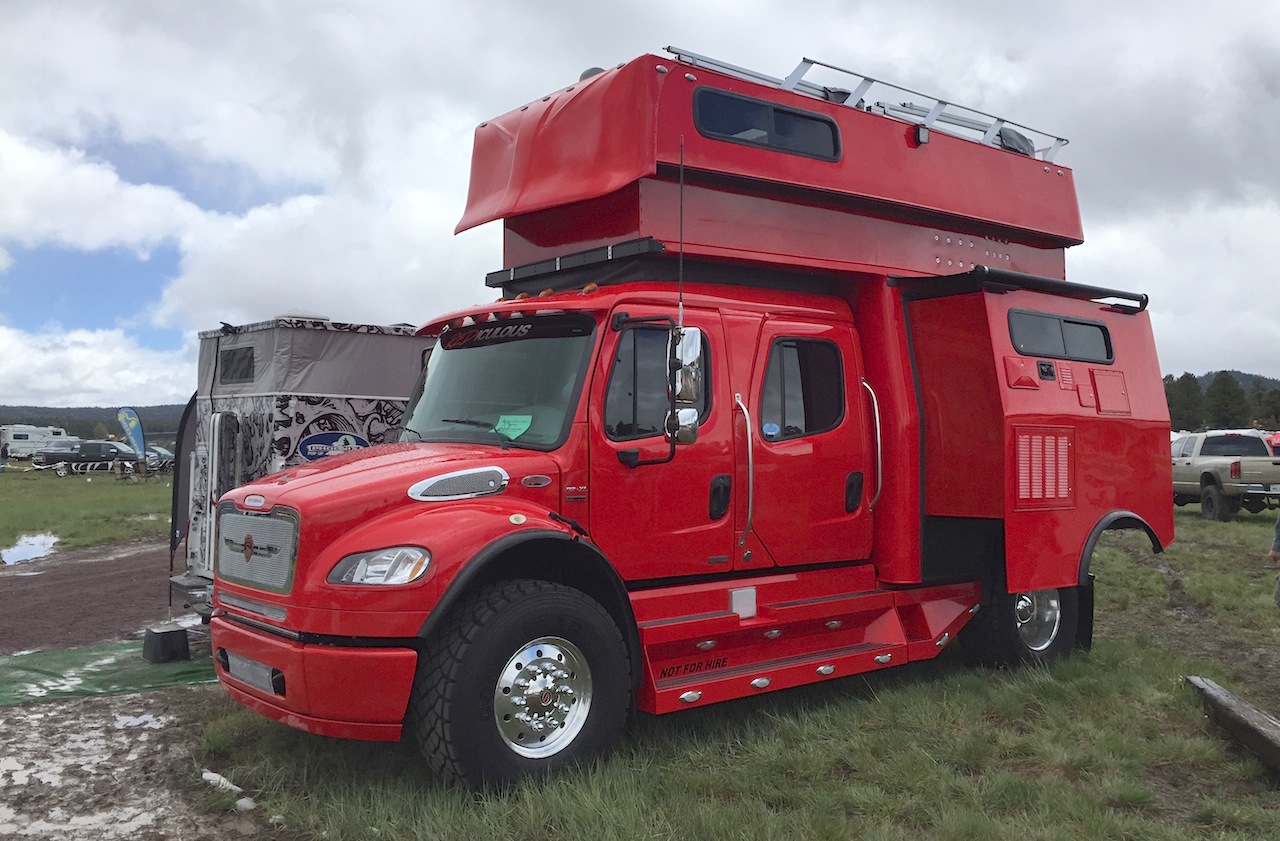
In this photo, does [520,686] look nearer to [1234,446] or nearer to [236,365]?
[236,365]

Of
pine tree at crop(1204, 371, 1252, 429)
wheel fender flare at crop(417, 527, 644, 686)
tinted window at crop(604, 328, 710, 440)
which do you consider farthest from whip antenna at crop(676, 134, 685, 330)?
pine tree at crop(1204, 371, 1252, 429)

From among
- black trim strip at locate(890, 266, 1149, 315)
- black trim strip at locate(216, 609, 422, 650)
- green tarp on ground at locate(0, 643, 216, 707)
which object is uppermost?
black trim strip at locate(890, 266, 1149, 315)

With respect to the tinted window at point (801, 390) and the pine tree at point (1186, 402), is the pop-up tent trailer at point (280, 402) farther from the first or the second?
the pine tree at point (1186, 402)

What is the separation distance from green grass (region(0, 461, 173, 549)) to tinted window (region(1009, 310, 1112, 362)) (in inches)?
643

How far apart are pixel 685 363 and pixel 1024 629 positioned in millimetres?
4002

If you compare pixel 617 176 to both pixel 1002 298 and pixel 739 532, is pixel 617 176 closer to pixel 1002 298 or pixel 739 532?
pixel 739 532

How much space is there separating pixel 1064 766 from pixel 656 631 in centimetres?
225

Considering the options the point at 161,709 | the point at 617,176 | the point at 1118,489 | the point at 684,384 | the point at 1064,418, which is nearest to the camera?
the point at 684,384

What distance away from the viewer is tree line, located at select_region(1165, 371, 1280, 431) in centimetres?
8275

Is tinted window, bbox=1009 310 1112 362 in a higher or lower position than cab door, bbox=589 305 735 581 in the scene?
higher

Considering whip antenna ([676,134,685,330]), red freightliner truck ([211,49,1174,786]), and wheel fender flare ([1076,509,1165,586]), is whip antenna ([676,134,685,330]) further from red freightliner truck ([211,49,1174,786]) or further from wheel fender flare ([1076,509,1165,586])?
wheel fender flare ([1076,509,1165,586])

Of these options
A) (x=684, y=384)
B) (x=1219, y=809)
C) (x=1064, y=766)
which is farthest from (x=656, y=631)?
(x=1219, y=809)

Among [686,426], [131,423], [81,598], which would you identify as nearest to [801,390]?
[686,426]

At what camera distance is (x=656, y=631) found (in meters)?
5.48
